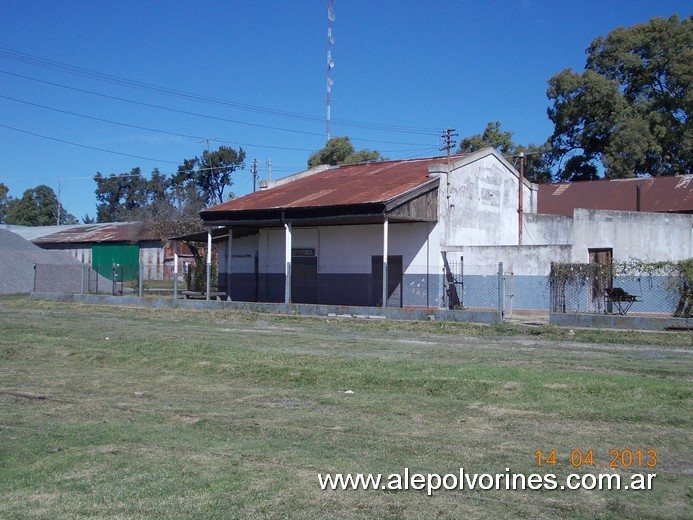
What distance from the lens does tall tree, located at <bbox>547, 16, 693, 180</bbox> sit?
179ft

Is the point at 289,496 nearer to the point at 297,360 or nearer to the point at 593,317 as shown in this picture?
the point at 297,360

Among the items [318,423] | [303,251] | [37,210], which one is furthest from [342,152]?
[37,210]

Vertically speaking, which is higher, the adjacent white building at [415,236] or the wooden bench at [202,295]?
the adjacent white building at [415,236]

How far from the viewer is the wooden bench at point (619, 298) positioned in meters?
26.4

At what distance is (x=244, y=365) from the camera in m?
14.5

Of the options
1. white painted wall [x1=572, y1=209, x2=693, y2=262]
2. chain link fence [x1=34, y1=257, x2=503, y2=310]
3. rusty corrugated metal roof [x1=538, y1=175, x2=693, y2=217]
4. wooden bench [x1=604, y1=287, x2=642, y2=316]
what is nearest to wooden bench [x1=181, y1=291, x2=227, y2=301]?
chain link fence [x1=34, y1=257, x2=503, y2=310]

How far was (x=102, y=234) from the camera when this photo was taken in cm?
7150

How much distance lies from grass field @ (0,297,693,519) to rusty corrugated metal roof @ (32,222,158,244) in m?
48.3

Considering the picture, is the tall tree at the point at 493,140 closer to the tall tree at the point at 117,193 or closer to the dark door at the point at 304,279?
the dark door at the point at 304,279

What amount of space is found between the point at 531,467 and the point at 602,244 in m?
25.3

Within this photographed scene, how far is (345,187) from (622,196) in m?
20.2

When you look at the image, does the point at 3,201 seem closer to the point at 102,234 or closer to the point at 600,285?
the point at 102,234

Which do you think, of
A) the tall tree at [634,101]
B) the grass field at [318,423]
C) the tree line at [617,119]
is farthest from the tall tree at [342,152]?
the grass field at [318,423]

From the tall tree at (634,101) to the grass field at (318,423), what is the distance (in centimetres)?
4004
